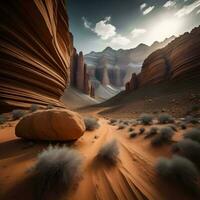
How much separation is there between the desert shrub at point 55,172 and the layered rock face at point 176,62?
28123 mm

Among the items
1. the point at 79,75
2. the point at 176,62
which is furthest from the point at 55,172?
the point at 79,75

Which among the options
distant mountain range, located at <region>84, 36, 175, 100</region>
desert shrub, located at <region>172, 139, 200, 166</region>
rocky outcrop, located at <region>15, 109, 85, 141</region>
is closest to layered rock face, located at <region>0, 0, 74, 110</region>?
rocky outcrop, located at <region>15, 109, 85, 141</region>

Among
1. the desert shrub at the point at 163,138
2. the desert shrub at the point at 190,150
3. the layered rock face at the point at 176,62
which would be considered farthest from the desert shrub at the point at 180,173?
the layered rock face at the point at 176,62

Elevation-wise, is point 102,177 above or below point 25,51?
below

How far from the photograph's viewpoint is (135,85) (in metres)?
39.9

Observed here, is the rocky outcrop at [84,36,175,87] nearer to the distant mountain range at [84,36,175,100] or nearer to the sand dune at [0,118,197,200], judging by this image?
the distant mountain range at [84,36,175,100]

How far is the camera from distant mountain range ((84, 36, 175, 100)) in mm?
92331

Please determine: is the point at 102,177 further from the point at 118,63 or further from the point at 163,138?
the point at 118,63

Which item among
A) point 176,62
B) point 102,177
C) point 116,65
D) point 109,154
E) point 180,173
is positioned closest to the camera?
point 180,173

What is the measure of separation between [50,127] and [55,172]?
1820 millimetres

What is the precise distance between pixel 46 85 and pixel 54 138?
9.62 metres

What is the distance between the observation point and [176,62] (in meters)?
28.0

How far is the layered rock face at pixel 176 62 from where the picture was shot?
947 inches

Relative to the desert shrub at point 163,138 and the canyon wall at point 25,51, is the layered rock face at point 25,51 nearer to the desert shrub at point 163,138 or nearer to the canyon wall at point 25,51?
the canyon wall at point 25,51
